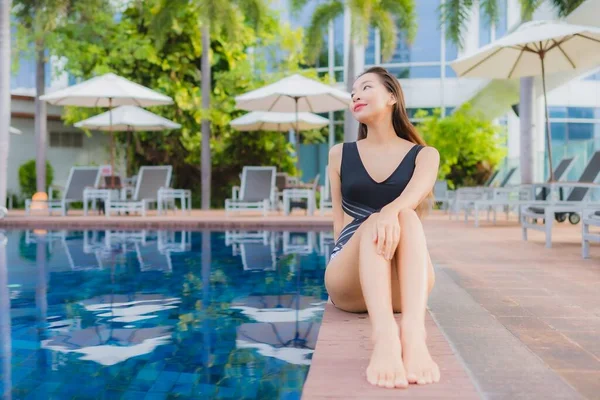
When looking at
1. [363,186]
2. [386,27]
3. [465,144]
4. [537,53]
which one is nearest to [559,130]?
[465,144]

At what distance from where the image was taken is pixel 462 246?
6621 millimetres

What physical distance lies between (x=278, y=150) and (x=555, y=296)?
1413 cm

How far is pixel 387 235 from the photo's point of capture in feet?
6.93

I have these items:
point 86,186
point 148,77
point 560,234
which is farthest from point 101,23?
point 560,234

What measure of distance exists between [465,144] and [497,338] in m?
16.0

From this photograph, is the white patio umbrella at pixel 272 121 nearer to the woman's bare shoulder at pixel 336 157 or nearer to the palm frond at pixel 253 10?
the palm frond at pixel 253 10

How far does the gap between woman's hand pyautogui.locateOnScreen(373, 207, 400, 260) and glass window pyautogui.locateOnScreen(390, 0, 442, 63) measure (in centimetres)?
2048

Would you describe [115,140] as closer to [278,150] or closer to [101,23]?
[101,23]

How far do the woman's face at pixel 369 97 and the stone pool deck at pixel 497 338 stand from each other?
0.84 metres

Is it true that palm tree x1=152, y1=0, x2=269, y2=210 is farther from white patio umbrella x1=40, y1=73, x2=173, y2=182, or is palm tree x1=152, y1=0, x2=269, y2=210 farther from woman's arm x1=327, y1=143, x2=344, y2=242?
woman's arm x1=327, y1=143, x2=344, y2=242

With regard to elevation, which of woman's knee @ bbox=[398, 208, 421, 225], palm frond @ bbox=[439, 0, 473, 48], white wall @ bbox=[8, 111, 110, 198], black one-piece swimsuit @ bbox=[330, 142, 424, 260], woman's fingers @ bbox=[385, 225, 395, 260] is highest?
palm frond @ bbox=[439, 0, 473, 48]

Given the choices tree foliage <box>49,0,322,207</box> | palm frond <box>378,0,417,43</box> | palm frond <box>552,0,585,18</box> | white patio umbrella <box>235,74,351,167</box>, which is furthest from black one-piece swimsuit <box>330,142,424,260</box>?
palm frond <box>378,0,417,43</box>

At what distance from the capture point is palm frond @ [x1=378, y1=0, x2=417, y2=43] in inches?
648

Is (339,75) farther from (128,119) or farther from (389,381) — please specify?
(389,381)
